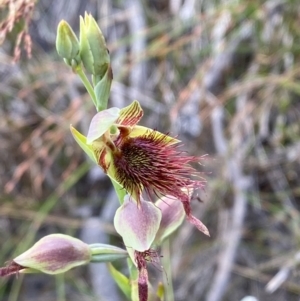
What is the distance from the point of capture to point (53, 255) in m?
0.73

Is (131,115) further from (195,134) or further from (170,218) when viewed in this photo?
(195,134)

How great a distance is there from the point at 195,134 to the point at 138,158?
118 cm

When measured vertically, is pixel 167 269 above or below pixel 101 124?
below

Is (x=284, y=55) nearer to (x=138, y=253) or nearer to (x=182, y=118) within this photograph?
(x=182, y=118)

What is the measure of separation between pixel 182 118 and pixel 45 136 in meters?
0.50

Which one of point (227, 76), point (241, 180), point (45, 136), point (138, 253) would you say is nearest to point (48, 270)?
point (138, 253)

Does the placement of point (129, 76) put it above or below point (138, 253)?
below

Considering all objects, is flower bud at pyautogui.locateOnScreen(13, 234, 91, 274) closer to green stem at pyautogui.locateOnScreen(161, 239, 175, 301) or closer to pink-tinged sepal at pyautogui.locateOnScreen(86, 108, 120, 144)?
pink-tinged sepal at pyautogui.locateOnScreen(86, 108, 120, 144)

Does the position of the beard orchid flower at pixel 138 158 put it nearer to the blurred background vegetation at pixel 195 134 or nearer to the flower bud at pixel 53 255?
the flower bud at pixel 53 255

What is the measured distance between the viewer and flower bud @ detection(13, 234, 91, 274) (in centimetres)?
72

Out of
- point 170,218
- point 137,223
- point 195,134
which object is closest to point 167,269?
point 195,134

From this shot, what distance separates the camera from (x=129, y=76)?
85.1 inches

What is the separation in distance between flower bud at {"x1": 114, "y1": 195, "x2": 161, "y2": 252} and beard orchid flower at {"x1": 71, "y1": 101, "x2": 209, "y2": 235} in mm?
13

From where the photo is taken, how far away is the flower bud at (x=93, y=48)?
2.31 feet
